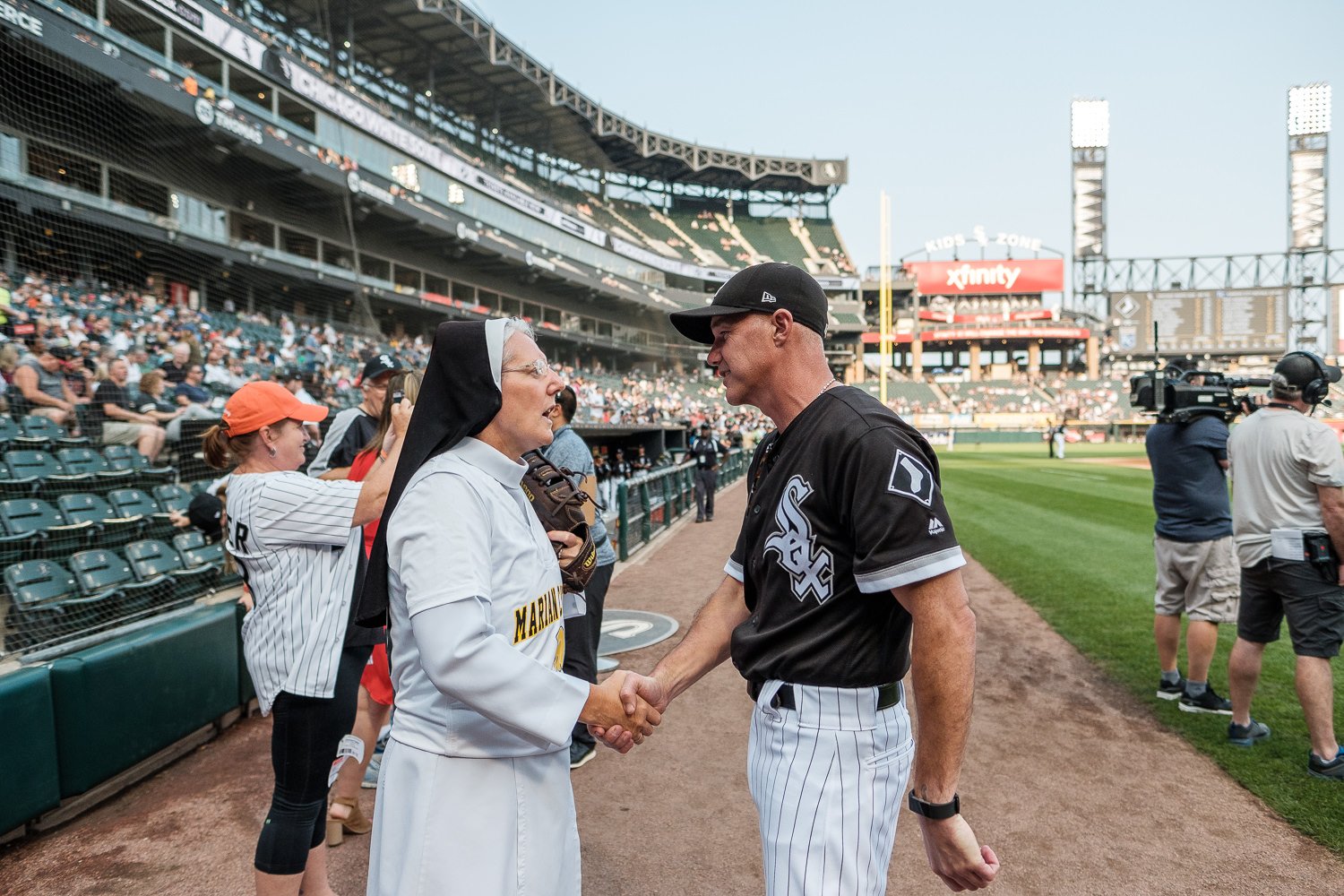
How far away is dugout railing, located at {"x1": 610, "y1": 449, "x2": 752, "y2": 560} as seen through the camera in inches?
444

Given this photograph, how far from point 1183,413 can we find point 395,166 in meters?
31.7

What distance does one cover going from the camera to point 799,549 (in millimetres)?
1859

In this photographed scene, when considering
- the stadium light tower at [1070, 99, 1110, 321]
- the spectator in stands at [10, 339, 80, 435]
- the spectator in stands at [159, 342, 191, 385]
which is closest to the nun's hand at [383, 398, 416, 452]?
the spectator in stands at [10, 339, 80, 435]

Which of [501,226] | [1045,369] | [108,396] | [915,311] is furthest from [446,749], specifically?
[1045,369]

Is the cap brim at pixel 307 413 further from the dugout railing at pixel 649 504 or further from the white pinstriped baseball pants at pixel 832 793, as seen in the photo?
the dugout railing at pixel 649 504

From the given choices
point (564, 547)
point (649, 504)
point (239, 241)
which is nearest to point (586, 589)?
point (564, 547)

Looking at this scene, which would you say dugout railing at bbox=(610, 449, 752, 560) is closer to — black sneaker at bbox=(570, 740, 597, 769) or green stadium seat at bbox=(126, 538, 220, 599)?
green stadium seat at bbox=(126, 538, 220, 599)

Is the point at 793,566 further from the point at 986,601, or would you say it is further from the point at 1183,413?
the point at 986,601

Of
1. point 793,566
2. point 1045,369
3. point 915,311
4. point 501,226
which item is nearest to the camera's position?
point 793,566

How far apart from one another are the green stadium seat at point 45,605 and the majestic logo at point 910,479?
237 inches

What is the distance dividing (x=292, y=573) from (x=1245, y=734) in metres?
5.26

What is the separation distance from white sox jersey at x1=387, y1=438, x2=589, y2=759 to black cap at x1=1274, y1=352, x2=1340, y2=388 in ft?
14.4

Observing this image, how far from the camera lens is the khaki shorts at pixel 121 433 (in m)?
8.67

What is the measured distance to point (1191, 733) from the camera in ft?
15.8
